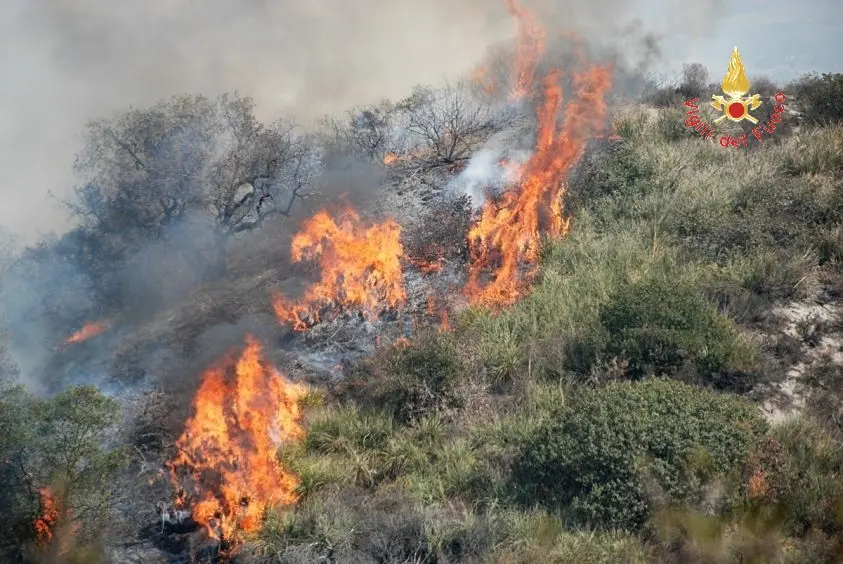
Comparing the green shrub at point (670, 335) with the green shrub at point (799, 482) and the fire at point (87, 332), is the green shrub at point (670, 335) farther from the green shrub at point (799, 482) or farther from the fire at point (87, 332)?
the fire at point (87, 332)

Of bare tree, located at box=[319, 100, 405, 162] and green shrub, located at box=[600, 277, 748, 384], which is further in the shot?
bare tree, located at box=[319, 100, 405, 162]

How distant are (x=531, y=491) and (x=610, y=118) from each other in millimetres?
12172

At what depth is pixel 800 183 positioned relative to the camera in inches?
525

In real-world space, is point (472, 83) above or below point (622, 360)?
above

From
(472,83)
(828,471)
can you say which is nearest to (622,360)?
(828,471)

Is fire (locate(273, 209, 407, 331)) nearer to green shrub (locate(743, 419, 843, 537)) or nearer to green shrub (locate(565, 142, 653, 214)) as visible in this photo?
green shrub (locate(565, 142, 653, 214))

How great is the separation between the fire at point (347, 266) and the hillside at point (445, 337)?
0.21ft

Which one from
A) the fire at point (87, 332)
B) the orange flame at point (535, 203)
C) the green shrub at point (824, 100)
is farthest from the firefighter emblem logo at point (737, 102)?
the fire at point (87, 332)

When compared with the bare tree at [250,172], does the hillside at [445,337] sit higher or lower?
lower

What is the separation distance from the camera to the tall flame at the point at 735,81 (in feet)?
53.8

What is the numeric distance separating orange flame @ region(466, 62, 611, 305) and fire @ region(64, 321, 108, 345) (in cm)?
720

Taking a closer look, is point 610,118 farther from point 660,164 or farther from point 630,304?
point 630,304

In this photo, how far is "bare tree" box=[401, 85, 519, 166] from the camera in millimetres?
17766

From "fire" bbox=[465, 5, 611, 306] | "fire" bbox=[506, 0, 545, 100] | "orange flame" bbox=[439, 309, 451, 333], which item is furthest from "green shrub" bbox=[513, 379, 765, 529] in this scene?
"fire" bbox=[506, 0, 545, 100]
